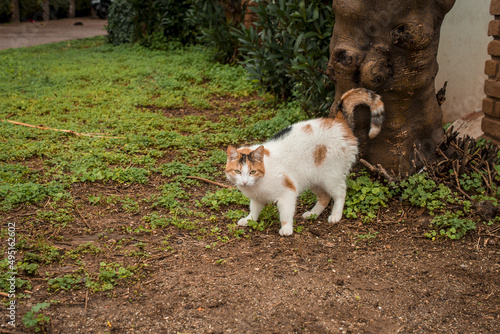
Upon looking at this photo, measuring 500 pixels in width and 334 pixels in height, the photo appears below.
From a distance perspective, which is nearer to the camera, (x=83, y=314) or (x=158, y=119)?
(x=83, y=314)

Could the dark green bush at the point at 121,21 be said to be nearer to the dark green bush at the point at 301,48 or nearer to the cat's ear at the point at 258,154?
the dark green bush at the point at 301,48

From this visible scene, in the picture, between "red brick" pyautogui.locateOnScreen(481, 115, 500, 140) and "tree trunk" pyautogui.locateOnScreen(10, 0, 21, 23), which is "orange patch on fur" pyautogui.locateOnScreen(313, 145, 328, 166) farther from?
"tree trunk" pyautogui.locateOnScreen(10, 0, 21, 23)

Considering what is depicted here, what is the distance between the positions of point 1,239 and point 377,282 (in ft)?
9.94

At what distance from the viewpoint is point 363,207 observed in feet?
14.3

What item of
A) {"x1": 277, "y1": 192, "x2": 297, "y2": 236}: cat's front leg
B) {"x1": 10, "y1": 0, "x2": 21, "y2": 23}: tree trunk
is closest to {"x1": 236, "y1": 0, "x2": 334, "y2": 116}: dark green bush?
{"x1": 277, "y1": 192, "x2": 297, "y2": 236}: cat's front leg

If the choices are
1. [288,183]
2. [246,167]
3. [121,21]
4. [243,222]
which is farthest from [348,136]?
[121,21]

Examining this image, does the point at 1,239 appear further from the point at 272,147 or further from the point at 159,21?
the point at 159,21

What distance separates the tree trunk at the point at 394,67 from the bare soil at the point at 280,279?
649 mm

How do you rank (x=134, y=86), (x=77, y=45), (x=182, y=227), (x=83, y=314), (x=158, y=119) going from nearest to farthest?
(x=83, y=314) → (x=182, y=227) → (x=158, y=119) → (x=134, y=86) → (x=77, y=45)

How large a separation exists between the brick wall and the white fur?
201 centimetres

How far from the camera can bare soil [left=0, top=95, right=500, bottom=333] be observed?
291 centimetres

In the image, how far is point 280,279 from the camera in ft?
11.1

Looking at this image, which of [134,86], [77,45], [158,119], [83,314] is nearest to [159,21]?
[77,45]

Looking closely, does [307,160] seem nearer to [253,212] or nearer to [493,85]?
[253,212]
